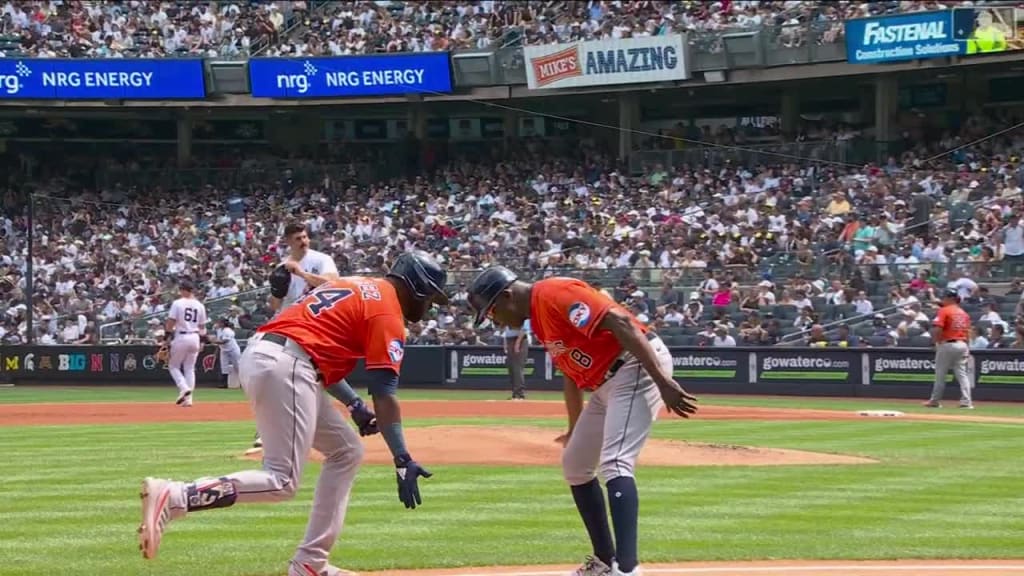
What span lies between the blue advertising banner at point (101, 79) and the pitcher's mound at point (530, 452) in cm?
2978

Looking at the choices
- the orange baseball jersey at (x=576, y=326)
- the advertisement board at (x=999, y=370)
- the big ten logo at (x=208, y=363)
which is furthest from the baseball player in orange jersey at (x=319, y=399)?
the big ten logo at (x=208, y=363)

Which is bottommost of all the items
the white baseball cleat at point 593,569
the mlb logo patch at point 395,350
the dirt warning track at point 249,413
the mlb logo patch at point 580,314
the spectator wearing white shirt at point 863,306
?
the dirt warning track at point 249,413

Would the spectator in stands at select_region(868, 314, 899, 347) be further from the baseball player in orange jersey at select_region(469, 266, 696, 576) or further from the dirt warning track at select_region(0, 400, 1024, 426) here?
the baseball player in orange jersey at select_region(469, 266, 696, 576)

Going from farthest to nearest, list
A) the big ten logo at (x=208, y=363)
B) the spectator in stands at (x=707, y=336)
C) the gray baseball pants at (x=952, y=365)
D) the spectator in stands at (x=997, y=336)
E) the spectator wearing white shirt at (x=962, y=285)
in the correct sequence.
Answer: the big ten logo at (x=208, y=363), the spectator in stands at (x=707, y=336), the spectator wearing white shirt at (x=962, y=285), the spectator in stands at (x=997, y=336), the gray baseball pants at (x=952, y=365)

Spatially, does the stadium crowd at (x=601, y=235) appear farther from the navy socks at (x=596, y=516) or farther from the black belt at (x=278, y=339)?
the black belt at (x=278, y=339)

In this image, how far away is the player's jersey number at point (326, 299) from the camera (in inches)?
292

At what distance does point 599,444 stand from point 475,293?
40.1 inches

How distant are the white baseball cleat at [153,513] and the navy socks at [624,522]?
7.06ft

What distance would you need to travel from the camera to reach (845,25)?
35.8m

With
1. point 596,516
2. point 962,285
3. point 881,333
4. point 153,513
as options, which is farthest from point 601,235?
point 153,513

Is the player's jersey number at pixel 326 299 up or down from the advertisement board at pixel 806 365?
up

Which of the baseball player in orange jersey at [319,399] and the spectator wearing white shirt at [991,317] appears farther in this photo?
the spectator wearing white shirt at [991,317]

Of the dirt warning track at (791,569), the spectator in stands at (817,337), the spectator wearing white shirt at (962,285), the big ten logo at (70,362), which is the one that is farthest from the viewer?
the big ten logo at (70,362)

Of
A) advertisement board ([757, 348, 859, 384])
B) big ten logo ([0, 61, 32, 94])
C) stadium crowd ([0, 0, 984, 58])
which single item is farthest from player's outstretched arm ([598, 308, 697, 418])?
big ten logo ([0, 61, 32, 94])
